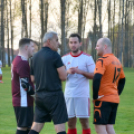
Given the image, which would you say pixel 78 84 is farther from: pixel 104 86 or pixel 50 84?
pixel 50 84

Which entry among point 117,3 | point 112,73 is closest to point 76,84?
point 112,73

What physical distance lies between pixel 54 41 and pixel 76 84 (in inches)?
53.1

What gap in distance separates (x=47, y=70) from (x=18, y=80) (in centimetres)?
57

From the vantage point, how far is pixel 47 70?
15.5 feet

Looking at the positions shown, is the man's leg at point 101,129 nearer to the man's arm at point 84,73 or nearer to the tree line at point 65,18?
the man's arm at point 84,73

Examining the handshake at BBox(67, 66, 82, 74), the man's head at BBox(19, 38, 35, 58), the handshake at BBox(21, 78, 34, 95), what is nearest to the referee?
the handshake at BBox(21, 78, 34, 95)

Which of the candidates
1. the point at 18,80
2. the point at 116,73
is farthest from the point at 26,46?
the point at 116,73

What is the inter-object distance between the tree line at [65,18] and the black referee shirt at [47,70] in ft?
113

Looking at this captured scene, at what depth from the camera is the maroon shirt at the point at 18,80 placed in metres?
4.94

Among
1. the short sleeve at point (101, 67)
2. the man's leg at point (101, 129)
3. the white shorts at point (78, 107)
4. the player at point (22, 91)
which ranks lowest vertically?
the man's leg at point (101, 129)

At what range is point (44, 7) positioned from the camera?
45531 mm

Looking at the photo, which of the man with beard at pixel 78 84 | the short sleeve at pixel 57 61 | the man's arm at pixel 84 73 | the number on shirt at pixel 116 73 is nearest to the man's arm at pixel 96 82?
the number on shirt at pixel 116 73

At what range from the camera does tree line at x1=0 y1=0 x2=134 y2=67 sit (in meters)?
44.7

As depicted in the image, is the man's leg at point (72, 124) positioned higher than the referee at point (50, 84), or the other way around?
the referee at point (50, 84)
